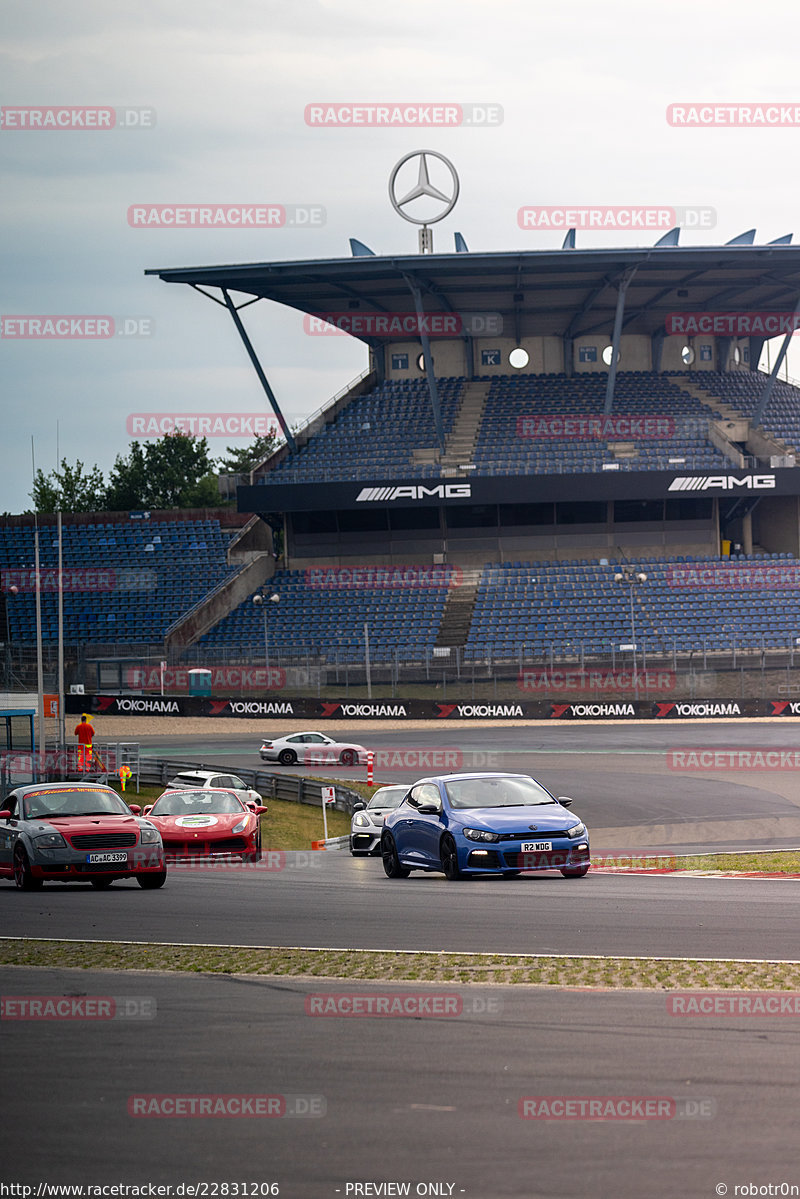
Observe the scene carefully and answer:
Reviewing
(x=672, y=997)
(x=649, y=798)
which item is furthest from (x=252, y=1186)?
(x=649, y=798)

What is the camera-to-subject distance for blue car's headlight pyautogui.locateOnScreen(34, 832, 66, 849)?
1512 centimetres

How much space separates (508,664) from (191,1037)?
42678mm

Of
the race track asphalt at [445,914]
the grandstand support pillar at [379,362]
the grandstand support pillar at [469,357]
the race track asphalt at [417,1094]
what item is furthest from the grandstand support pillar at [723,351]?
the race track asphalt at [417,1094]

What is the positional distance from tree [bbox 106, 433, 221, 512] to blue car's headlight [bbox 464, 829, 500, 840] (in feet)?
296

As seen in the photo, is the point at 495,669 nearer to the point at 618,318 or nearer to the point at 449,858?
the point at 618,318

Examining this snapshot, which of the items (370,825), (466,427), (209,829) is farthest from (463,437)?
(209,829)

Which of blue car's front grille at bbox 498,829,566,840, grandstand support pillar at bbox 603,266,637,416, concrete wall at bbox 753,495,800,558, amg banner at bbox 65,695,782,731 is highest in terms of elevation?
grandstand support pillar at bbox 603,266,637,416

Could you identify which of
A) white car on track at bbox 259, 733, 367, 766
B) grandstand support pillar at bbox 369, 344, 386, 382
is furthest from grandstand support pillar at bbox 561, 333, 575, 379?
white car on track at bbox 259, 733, 367, 766

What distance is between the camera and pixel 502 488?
195 ft

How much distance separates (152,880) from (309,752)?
80.3 ft

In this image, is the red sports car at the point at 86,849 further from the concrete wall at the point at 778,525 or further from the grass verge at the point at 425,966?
the concrete wall at the point at 778,525

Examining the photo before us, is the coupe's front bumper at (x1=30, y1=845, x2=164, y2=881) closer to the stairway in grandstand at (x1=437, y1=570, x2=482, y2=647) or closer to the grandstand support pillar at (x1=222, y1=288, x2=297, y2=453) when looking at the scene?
the stairway in grandstand at (x1=437, y1=570, x2=482, y2=647)

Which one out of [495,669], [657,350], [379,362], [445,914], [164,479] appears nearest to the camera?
[445,914]

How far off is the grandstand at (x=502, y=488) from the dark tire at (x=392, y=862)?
33.4m
